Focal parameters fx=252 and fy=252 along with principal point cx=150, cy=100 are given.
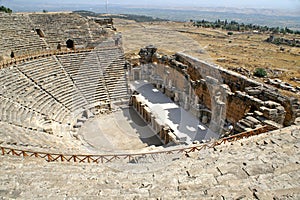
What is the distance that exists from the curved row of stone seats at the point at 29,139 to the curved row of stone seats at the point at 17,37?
10.5 m

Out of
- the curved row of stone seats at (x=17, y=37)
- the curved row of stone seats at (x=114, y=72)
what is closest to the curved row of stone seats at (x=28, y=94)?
the curved row of stone seats at (x=17, y=37)

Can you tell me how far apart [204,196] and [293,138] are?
17.2 ft

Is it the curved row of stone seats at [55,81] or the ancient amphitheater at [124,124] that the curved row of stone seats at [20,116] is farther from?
the curved row of stone seats at [55,81]

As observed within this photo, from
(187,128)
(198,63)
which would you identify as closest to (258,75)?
(198,63)

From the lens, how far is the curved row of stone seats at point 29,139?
9422mm

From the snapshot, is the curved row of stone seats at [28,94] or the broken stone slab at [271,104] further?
the curved row of stone seats at [28,94]

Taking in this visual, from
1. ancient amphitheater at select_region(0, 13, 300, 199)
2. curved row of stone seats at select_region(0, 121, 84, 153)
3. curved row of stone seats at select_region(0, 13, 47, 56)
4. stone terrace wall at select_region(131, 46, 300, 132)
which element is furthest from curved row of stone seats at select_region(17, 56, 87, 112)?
stone terrace wall at select_region(131, 46, 300, 132)

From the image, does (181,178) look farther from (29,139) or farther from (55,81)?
(55,81)

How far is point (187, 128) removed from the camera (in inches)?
627

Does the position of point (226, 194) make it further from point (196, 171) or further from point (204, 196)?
point (196, 171)

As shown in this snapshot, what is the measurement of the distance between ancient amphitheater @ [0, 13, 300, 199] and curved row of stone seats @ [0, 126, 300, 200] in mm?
25

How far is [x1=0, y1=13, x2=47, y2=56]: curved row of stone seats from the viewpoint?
20.0 metres

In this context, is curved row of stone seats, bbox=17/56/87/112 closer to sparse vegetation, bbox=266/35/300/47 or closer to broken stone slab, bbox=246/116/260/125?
broken stone slab, bbox=246/116/260/125

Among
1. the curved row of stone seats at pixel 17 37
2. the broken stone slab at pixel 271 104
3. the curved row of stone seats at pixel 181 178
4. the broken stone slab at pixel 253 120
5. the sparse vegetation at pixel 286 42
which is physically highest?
the curved row of stone seats at pixel 17 37
